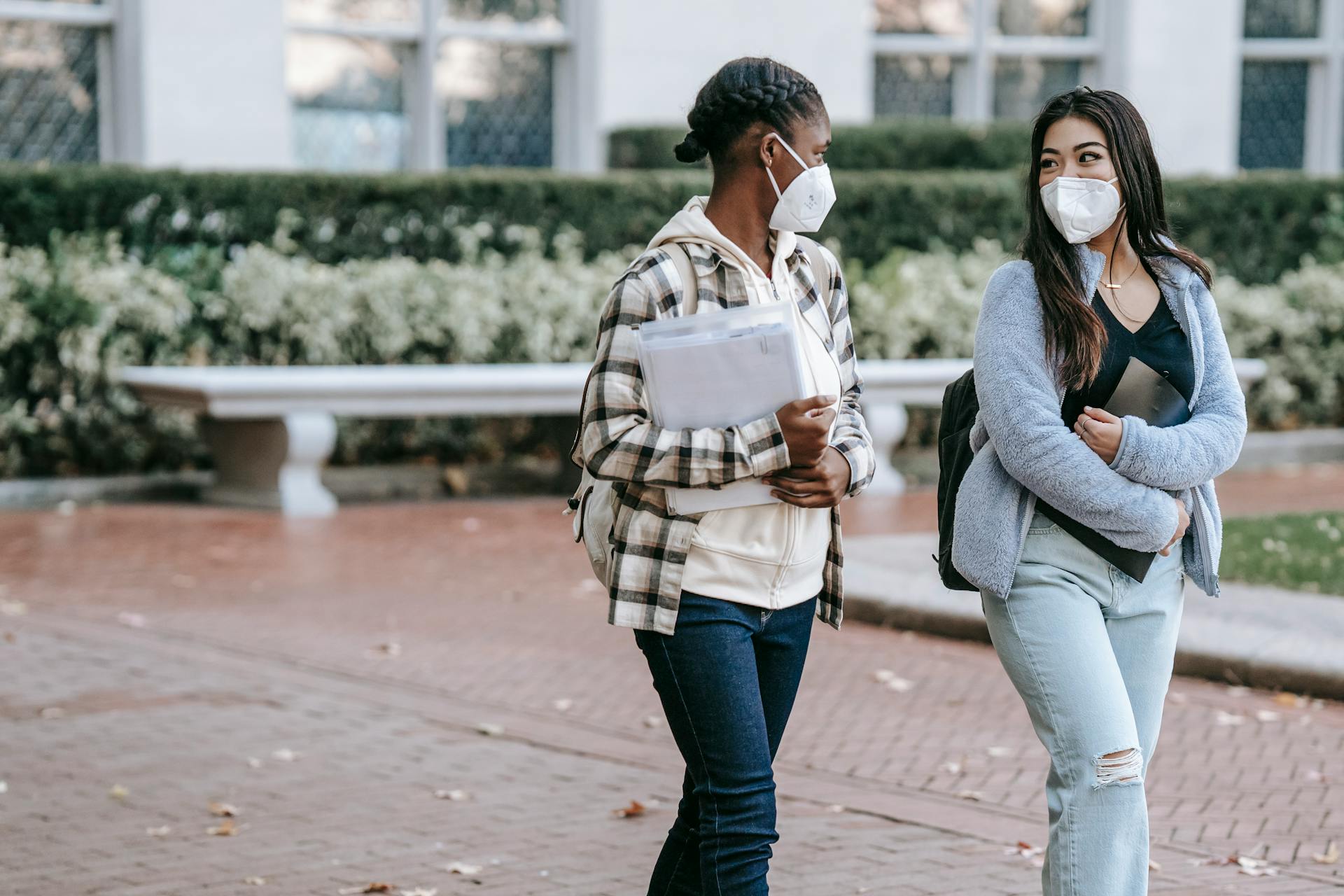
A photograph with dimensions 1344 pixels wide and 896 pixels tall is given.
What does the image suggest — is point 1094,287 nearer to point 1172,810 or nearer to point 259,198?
point 1172,810

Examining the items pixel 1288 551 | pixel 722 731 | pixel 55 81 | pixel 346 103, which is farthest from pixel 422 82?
pixel 722 731

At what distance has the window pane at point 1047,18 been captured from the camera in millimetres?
16469

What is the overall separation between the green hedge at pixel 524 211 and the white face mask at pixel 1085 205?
893 cm

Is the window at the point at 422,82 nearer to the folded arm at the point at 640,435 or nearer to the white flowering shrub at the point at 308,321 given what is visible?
the white flowering shrub at the point at 308,321

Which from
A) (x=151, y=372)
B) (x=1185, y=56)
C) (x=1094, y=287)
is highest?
(x=1185, y=56)

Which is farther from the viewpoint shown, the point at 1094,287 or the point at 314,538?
the point at 314,538

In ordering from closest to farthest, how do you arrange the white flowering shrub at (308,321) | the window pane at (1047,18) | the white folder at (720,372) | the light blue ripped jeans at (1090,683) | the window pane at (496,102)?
the white folder at (720,372)
the light blue ripped jeans at (1090,683)
the white flowering shrub at (308,321)
the window pane at (496,102)
the window pane at (1047,18)

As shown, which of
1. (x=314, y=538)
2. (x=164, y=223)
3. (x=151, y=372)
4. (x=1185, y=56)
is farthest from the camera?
(x=1185, y=56)

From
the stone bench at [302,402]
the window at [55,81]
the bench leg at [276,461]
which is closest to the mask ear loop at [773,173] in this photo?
the stone bench at [302,402]

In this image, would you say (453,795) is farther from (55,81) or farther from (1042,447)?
(55,81)

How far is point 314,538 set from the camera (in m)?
9.92

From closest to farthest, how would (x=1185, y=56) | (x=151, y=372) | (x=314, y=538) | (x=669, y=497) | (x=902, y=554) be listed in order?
1. (x=669, y=497)
2. (x=902, y=554)
3. (x=314, y=538)
4. (x=151, y=372)
5. (x=1185, y=56)

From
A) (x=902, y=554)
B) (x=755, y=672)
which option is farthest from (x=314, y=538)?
(x=755, y=672)

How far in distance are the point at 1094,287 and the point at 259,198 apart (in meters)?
9.18
